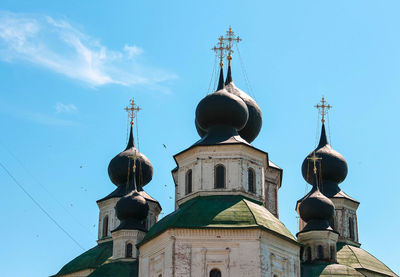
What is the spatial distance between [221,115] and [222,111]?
155 millimetres

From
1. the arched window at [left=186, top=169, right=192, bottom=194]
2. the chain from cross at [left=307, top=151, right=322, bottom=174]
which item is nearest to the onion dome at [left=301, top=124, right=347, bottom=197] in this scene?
the chain from cross at [left=307, top=151, right=322, bottom=174]

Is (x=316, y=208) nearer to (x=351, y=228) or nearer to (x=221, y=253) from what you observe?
(x=351, y=228)

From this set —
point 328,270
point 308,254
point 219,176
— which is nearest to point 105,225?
point 219,176

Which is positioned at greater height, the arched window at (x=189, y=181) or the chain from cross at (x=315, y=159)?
the chain from cross at (x=315, y=159)

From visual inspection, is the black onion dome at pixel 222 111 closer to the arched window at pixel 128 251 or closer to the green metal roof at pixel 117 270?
the arched window at pixel 128 251

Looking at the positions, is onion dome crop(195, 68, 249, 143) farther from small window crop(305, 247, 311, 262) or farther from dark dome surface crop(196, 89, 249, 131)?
small window crop(305, 247, 311, 262)

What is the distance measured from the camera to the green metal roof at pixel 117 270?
31625 millimetres

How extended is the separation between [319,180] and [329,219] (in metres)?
3.72

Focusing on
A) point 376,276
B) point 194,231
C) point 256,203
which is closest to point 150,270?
point 194,231

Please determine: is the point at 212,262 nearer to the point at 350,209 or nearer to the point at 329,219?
the point at 329,219

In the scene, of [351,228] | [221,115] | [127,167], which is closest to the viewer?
[221,115]

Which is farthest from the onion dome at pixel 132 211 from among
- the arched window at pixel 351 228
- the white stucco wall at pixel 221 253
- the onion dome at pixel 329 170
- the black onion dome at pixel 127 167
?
the arched window at pixel 351 228

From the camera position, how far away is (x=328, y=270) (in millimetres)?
32000

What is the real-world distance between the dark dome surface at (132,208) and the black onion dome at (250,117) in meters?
4.82
